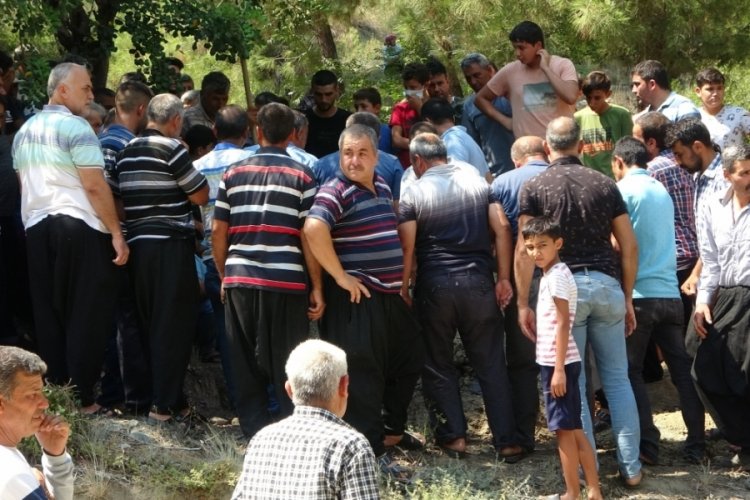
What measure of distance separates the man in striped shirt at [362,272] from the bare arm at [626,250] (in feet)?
3.98

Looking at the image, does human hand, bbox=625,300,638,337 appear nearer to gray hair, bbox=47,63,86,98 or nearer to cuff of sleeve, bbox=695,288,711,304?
cuff of sleeve, bbox=695,288,711,304

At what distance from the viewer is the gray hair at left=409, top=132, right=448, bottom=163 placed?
6.87 metres

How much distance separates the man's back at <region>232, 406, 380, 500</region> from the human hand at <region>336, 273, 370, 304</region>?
2281 mm

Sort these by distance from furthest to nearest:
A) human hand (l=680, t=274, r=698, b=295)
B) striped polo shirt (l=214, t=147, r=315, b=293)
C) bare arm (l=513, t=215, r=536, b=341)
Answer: human hand (l=680, t=274, r=698, b=295) → bare arm (l=513, t=215, r=536, b=341) → striped polo shirt (l=214, t=147, r=315, b=293)

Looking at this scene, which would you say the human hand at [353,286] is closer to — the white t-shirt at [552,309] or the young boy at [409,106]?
the white t-shirt at [552,309]

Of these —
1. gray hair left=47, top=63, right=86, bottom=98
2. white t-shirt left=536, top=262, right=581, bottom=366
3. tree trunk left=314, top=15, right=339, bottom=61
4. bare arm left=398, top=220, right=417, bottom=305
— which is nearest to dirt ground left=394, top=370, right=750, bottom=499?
white t-shirt left=536, top=262, right=581, bottom=366

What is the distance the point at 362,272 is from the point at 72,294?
1673 mm

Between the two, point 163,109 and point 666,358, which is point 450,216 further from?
point 163,109

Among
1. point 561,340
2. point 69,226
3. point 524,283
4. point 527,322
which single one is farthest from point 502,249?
point 69,226

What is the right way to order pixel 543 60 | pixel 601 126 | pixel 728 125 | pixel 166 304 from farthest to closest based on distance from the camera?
pixel 601 126
pixel 543 60
pixel 728 125
pixel 166 304

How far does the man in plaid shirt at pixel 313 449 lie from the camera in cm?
388

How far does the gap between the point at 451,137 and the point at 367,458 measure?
4.08 meters

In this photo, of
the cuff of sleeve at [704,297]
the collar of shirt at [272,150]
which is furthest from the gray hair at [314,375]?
the cuff of sleeve at [704,297]

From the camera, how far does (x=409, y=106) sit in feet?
30.0
